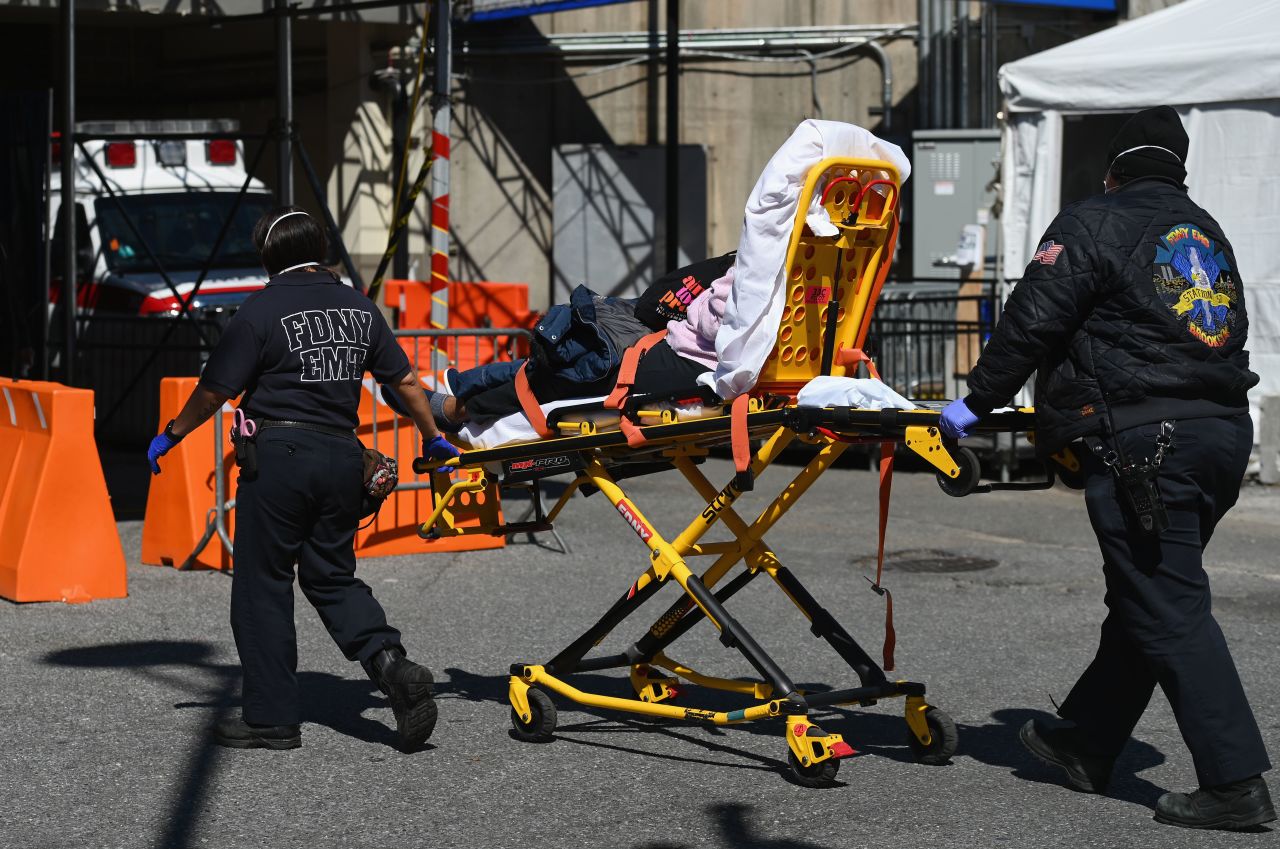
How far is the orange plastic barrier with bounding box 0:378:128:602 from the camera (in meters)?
8.69

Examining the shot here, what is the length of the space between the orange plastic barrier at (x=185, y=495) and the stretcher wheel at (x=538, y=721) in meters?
3.66

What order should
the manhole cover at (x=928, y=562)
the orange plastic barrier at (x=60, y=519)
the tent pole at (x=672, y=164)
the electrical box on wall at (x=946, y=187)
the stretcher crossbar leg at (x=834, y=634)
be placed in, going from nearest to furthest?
1. the stretcher crossbar leg at (x=834, y=634)
2. the orange plastic barrier at (x=60, y=519)
3. the manhole cover at (x=928, y=562)
4. the tent pole at (x=672, y=164)
5. the electrical box on wall at (x=946, y=187)

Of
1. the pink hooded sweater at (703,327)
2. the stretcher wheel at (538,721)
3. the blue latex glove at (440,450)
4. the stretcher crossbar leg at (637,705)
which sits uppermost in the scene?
the pink hooded sweater at (703,327)

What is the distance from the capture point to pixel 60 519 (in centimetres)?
873

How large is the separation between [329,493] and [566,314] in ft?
3.41

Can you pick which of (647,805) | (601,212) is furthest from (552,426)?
(601,212)

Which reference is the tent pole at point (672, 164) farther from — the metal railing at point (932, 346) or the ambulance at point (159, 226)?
the ambulance at point (159, 226)

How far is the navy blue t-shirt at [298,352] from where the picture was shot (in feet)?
20.1

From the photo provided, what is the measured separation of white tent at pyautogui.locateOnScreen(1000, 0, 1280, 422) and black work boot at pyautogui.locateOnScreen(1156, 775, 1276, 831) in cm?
844

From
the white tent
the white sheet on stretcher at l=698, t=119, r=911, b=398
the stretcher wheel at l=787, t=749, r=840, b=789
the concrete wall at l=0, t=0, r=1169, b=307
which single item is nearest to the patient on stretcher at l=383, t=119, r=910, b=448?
the white sheet on stretcher at l=698, t=119, r=911, b=398

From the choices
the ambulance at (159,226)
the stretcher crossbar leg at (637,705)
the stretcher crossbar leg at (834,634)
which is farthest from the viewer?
the ambulance at (159,226)

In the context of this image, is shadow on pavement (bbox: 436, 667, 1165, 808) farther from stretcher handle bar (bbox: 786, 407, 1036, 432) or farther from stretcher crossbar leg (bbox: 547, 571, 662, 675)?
stretcher handle bar (bbox: 786, 407, 1036, 432)

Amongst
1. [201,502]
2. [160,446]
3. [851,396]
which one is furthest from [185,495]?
[851,396]

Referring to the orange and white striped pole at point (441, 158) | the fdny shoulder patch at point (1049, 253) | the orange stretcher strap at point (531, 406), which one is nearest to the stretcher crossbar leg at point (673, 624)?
the orange stretcher strap at point (531, 406)
